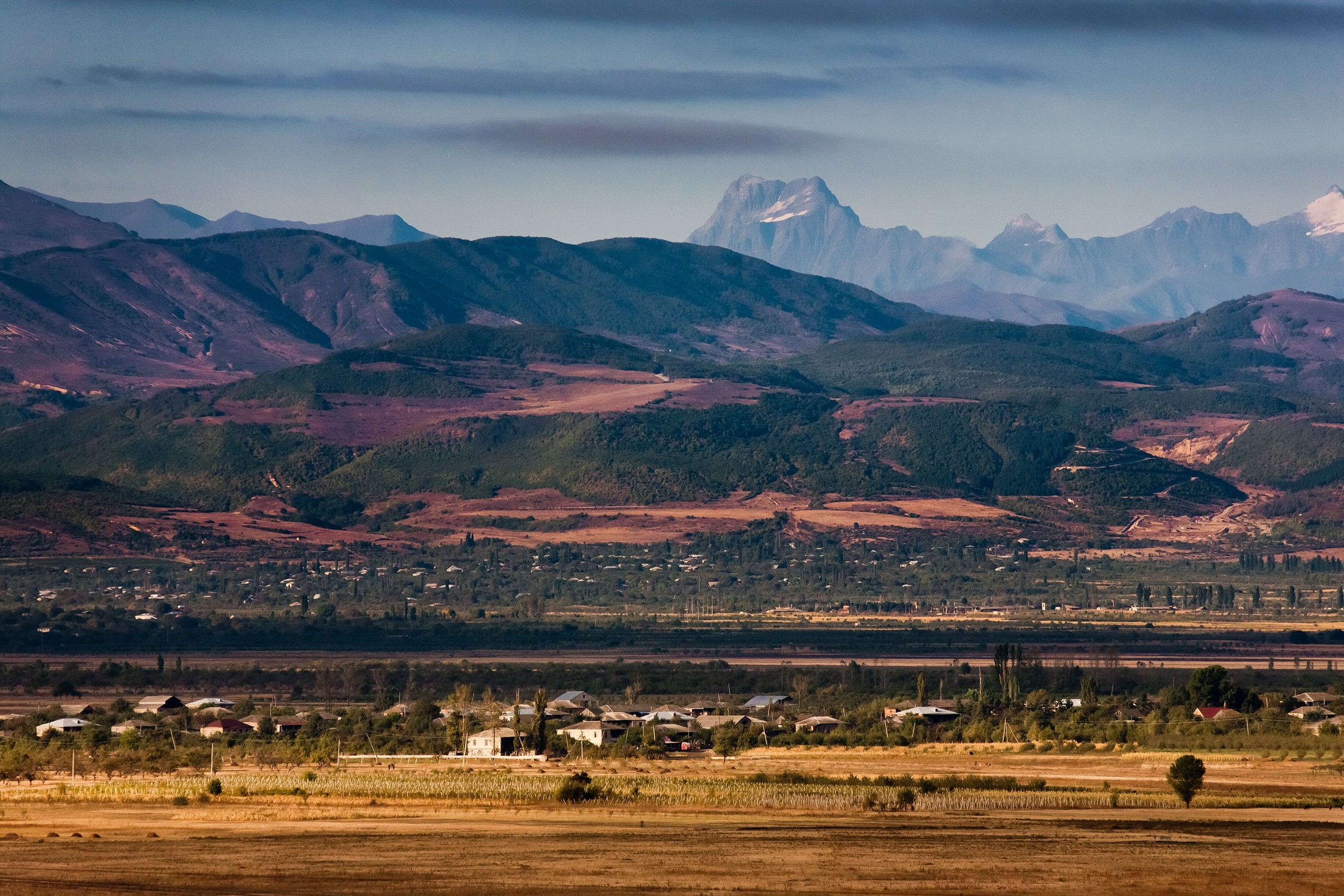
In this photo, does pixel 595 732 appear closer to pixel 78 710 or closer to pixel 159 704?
pixel 159 704

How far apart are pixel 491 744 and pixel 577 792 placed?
2396cm

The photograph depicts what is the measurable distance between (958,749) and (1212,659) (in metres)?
67.1

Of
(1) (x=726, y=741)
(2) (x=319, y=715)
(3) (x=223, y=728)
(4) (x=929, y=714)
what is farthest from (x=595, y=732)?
(4) (x=929, y=714)

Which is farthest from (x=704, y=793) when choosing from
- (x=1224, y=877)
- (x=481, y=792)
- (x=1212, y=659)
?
(x=1212, y=659)

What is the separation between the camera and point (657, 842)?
205ft

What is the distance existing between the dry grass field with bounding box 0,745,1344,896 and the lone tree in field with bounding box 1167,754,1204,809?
785mm

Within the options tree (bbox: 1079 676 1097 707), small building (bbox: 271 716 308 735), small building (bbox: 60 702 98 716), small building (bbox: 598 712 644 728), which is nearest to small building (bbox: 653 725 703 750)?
small building (bbox: 598 712 644 728)

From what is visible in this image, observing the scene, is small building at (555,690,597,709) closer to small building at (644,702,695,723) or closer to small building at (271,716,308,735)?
small building at (644,702,695,723)

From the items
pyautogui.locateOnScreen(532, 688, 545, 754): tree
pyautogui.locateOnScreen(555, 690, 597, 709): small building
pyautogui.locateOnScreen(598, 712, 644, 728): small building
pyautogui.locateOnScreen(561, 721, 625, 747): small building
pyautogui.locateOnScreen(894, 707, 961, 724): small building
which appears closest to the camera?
pyautogui.locateOnScreen(532, 688, 545, 754): tree

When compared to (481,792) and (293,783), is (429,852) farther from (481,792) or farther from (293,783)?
(293,783)

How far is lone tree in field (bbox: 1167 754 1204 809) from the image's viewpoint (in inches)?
2879

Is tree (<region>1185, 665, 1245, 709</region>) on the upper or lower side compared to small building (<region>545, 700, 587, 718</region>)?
A: upper

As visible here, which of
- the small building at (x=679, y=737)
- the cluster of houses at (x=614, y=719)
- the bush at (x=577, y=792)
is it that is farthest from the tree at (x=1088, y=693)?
the bush at (x=577, y=792)

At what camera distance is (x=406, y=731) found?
106000mm
